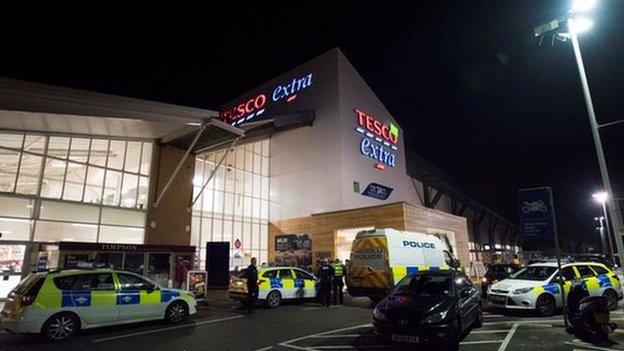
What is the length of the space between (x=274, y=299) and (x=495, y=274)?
924 cm

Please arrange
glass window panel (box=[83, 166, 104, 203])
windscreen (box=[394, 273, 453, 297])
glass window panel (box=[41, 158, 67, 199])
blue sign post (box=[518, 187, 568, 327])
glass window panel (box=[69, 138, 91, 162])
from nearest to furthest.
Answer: windscreen (box=[394, 273, 453, 297]) → blue sign post (box=[518, 187, 568, 327]) → glass window panel (box=[41, 158, 67, 199]) → glass window panel (box=[69, 138, 91, 162]) → glass window panel (box=[83, 166, 104, 203])

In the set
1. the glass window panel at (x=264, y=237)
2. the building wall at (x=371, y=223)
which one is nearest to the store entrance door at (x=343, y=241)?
the building wall at (x=371, y=223)

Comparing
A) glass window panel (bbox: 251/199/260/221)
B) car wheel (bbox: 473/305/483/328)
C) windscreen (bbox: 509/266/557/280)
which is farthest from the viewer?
glass window panel (bbox: 251/199/260/221)

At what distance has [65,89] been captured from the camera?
1330cm

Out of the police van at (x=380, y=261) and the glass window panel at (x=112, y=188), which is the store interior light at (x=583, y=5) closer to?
the police van at (x=380, y=261)

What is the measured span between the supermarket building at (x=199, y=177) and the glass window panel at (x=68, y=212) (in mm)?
43

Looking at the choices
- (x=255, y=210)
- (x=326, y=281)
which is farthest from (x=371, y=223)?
(x=255, y=210)

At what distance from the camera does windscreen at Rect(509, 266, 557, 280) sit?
1136cm

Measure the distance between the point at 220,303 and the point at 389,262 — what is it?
6.87m

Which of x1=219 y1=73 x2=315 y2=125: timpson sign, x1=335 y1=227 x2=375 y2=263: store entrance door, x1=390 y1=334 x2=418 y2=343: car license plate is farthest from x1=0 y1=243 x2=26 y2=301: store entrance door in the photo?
x1=219 y1=73 x2=315 y2=125: timpson sign

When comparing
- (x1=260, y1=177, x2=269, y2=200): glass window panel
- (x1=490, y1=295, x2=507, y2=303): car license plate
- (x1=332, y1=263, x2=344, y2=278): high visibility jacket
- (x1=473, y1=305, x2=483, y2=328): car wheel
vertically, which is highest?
(x1=260, y1=177, x2=269, y2=200): glass window panel

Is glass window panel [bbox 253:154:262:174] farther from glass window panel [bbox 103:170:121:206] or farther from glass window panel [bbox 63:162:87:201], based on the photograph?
glass window panel [bbox 63:162:87:201]

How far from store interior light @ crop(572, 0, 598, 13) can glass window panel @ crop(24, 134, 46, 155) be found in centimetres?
1910

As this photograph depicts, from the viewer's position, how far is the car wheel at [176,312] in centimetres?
1010
